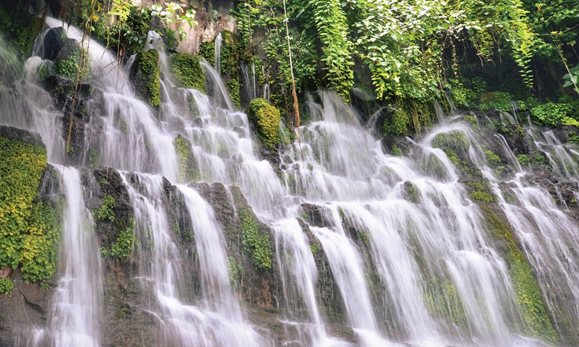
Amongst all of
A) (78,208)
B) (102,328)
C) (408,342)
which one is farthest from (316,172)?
(102,328)

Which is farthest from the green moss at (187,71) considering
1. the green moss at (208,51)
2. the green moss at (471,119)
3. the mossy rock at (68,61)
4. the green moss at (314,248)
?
the green moss at (471,119)

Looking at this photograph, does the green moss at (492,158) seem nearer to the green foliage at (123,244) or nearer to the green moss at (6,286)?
the green foliage at (123,244)

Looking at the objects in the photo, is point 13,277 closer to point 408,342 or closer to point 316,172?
point 408,342

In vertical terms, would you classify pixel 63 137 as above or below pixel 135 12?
below

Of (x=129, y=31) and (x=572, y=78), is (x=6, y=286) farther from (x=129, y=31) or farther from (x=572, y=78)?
(x=572, y=78)

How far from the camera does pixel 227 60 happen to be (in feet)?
37.4

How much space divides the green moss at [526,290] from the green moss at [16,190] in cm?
629

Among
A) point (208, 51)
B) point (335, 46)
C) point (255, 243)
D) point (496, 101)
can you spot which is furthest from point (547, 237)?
point (208, 51)

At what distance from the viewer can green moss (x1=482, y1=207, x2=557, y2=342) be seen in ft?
21.1

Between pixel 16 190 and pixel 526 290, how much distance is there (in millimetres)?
6659

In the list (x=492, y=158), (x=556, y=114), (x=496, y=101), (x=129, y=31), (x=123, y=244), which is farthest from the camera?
(x=496, y=101)

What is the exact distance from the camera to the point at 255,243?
5805 mm

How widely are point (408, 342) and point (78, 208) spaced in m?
4.08

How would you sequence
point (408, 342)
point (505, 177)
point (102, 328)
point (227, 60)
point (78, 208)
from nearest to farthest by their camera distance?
1. point (102, 328)
2. point (78, 208)
3. point (408, 342)
4. point (505, 177)
5. point (227, 60)
